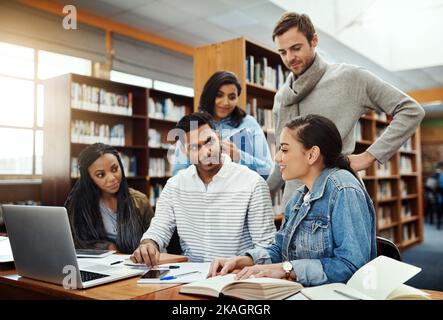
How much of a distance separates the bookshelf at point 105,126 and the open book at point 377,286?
3513 mm

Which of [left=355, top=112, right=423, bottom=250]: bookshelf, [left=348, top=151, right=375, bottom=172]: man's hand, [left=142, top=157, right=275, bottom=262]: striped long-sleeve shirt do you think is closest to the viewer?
[left=348, top=151, right=375, bottom=172]: man's hand

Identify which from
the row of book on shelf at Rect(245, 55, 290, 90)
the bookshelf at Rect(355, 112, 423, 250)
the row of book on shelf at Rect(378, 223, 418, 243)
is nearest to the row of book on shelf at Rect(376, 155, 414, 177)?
the bookshelf at Rect(355, 112, 423, 250)

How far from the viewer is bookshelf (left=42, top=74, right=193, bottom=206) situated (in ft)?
13.6

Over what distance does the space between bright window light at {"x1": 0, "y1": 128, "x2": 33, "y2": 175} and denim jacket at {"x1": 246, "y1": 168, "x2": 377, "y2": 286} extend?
3660mm

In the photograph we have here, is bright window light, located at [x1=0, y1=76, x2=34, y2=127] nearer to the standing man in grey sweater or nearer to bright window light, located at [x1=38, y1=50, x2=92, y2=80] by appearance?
bright window light, located at [x1=38, y1=50, x2=92, y2=80]

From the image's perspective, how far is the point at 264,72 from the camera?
3.61 meters

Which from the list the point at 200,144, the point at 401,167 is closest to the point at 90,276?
the point at 200,144

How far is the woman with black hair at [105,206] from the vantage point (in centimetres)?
217

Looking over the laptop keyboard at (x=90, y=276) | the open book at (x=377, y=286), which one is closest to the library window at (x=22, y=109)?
the laptop keyboard at (x=90, y=276)

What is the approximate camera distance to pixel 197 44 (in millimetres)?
6207

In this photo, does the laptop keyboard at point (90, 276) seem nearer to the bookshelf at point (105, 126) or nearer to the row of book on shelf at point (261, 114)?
the row of book on shelf at point (261, 114)

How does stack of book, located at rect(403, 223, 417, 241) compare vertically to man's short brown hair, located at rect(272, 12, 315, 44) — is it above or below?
below
